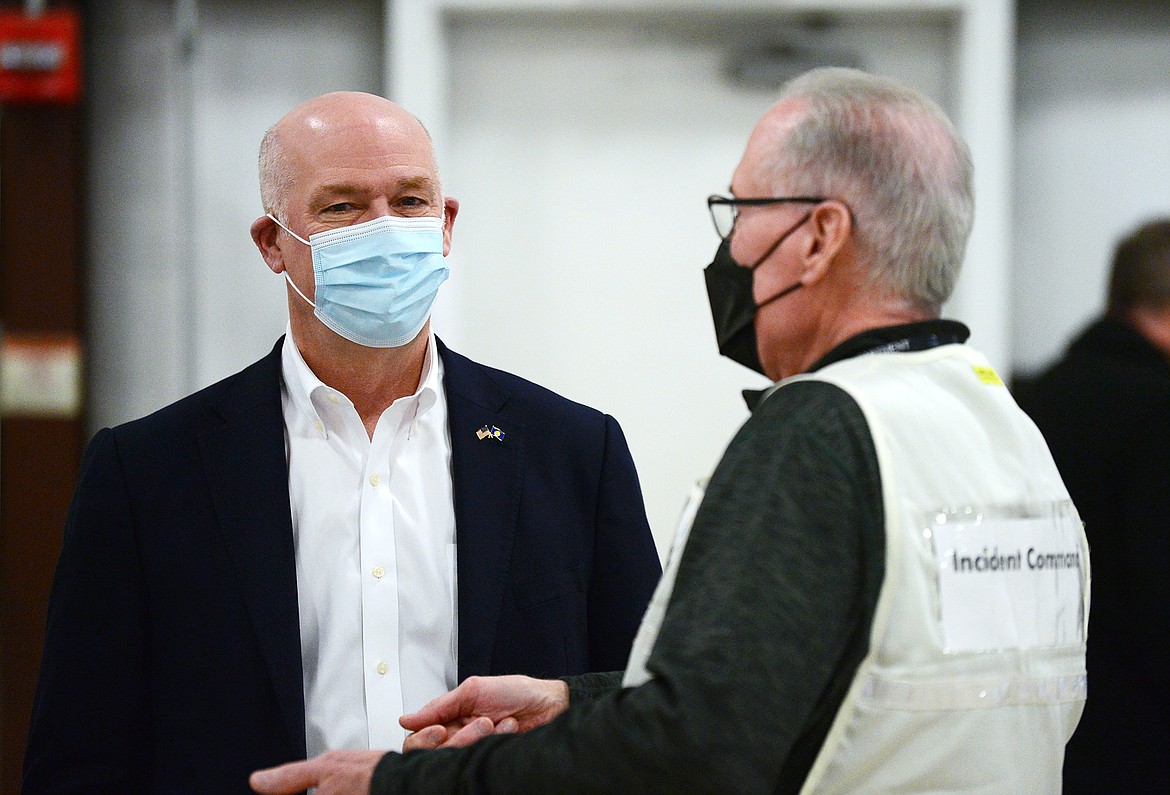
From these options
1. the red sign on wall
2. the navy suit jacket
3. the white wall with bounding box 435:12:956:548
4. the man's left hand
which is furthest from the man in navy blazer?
the red sign on wall

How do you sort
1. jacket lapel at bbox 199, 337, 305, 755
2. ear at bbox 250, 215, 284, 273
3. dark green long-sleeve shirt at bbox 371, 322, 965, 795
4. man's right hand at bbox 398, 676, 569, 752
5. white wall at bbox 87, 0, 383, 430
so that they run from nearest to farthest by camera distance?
dark green long-sleeve shirt at bbox 371, 322, 965, 795
man's right hand at bbox 398, 676, 569, 752
jacket lapel at bbox 199, 337, 305, 755
ear at bbox 250, 215, 284, 273
white wall at bbox 87, 0, 383, 430

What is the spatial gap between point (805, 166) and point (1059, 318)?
97.4 inches

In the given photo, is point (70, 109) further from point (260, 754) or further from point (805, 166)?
point (805, 166)

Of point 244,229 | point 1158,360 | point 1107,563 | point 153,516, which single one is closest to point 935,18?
point 1158,360

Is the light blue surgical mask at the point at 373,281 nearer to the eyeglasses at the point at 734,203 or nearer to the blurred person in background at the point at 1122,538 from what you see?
the eyeglasses at the point at 734,203

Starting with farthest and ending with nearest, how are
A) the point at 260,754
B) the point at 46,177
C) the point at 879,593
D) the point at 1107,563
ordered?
the point at 46,177 < the point at 1107,563 < the point at 260,754 < the point at 879,593

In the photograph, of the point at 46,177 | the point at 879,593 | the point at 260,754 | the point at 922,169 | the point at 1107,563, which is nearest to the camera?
the point at 879,593

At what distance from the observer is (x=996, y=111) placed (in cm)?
334

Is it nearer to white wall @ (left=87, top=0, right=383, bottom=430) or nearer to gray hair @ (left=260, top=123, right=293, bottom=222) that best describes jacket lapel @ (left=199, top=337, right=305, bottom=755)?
gray hair @ (left=260, top=123, right=293, bottom=222)

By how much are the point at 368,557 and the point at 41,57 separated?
2.27 metres

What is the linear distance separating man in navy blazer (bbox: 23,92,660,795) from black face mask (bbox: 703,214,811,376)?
1.54 feet

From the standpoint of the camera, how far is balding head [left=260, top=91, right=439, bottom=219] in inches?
71.0

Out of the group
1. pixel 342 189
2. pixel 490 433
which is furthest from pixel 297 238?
pixel 490 433

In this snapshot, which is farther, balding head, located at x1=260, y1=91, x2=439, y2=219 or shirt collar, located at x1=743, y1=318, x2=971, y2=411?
balding head, located at x1=260, y1=91, x2=439, y2=219
